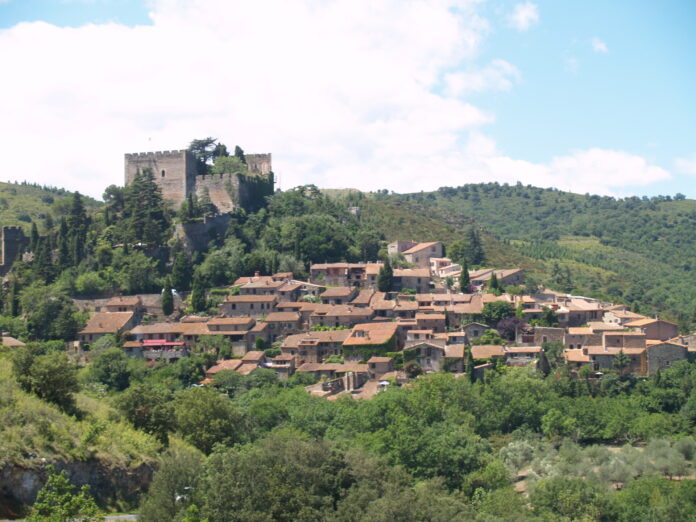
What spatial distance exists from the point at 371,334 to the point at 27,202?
69932mm

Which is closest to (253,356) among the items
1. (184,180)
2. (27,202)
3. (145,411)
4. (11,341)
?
(11,341)

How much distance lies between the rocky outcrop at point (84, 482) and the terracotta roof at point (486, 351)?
1121 inches

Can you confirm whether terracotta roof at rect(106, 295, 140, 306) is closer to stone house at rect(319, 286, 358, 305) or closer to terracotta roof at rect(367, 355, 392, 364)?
stone house at rect(319, 286, 358, 305)

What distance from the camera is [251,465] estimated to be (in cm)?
2661

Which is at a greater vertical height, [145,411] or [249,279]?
[249,279]

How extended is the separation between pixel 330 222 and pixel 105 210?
18393mm

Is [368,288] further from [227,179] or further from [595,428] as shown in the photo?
[595,428]

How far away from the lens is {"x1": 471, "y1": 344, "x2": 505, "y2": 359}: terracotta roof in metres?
52.9

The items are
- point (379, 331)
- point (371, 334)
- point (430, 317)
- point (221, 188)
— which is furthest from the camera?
point (221, 188)

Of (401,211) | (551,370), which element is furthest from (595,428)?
(401,211)

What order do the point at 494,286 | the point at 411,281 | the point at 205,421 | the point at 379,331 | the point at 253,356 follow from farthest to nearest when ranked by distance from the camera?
the point at 411,281
the point at 494,286
the point at 379,331
the point at 253,356
the point at 205,421

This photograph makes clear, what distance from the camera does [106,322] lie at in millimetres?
58656

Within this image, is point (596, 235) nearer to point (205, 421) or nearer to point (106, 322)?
point (106, 322)

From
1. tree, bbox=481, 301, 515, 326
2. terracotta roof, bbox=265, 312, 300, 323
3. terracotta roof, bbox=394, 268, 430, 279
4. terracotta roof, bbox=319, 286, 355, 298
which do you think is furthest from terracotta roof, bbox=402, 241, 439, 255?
terracotta roof, bbox=265, 312, 300, 323
